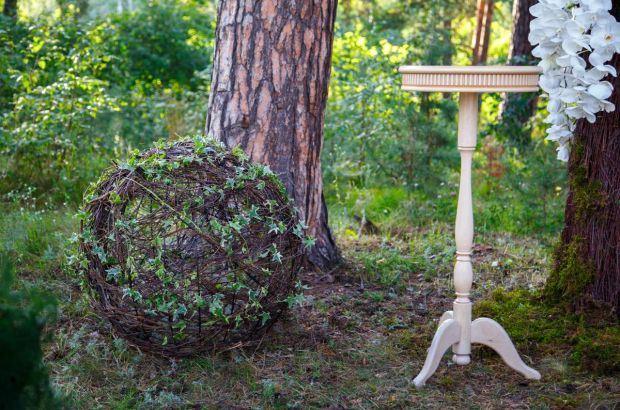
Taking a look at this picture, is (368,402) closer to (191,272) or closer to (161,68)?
(191,272)

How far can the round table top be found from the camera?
108 inches

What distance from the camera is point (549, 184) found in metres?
5.80

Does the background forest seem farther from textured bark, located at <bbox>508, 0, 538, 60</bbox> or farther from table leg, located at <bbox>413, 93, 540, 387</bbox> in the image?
textured bark, located at <bbox>508, 0, 538, 60</bbox>

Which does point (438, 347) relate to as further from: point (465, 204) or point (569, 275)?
point (569, 275)

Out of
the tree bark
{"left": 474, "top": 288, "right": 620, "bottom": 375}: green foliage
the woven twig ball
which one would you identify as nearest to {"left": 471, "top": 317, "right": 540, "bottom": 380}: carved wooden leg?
{"left": 474, "top": 288, "right": 620, "bottom": 375}: green foliage

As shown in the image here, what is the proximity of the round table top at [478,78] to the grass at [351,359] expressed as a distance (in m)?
1.16

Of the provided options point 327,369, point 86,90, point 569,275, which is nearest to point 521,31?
point 86,90

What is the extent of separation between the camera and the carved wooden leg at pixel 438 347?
3.04 m

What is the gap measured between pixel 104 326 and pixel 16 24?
18.6 ft

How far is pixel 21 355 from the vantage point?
64.7 inches

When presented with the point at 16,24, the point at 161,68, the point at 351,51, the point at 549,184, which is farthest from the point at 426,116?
the point at 161,68

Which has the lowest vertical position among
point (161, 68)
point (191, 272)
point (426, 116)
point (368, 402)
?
point (368, 402)

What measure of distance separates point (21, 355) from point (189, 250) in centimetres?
160

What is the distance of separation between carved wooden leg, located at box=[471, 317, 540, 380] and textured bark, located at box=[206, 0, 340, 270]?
121 centimetres
